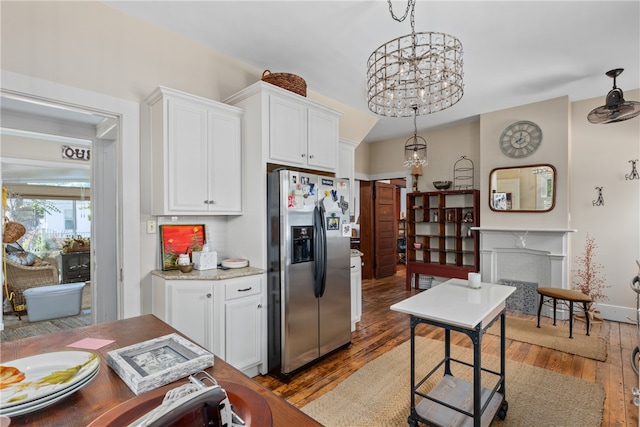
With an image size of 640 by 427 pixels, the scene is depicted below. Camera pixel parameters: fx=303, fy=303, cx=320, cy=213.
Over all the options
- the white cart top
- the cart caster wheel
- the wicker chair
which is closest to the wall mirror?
the white cart top

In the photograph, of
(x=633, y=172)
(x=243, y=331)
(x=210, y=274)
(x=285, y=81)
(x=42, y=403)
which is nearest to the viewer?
(x=42, y=403)

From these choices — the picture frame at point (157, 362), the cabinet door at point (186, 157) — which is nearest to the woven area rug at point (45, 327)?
the cabinet door at point (186, 157)

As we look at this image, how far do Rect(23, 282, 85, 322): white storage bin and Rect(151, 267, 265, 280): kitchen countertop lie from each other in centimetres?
124

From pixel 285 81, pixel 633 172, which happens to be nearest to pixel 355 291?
pixel 285 81

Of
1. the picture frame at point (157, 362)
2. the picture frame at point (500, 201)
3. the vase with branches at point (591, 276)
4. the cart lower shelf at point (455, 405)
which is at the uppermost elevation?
the picture frame at point (500, 201)

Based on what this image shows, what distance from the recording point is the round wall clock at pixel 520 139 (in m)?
4.25

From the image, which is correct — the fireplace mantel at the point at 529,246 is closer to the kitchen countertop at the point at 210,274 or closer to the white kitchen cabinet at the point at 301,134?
the white kitchen cabinet at the point at 301,134

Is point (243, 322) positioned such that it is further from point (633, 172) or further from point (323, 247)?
point (633, 172)

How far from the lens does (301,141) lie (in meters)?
A: 2.94

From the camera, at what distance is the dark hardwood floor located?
228cm

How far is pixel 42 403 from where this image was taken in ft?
2.38

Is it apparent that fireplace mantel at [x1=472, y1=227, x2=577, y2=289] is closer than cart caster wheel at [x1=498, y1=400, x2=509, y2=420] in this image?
No

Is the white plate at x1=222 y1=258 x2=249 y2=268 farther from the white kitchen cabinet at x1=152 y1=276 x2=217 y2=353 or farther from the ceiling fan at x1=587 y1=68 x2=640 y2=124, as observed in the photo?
the ceiling fan at x1=587 y1=68 x2=640 y2=124

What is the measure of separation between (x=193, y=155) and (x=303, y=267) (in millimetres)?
1306
